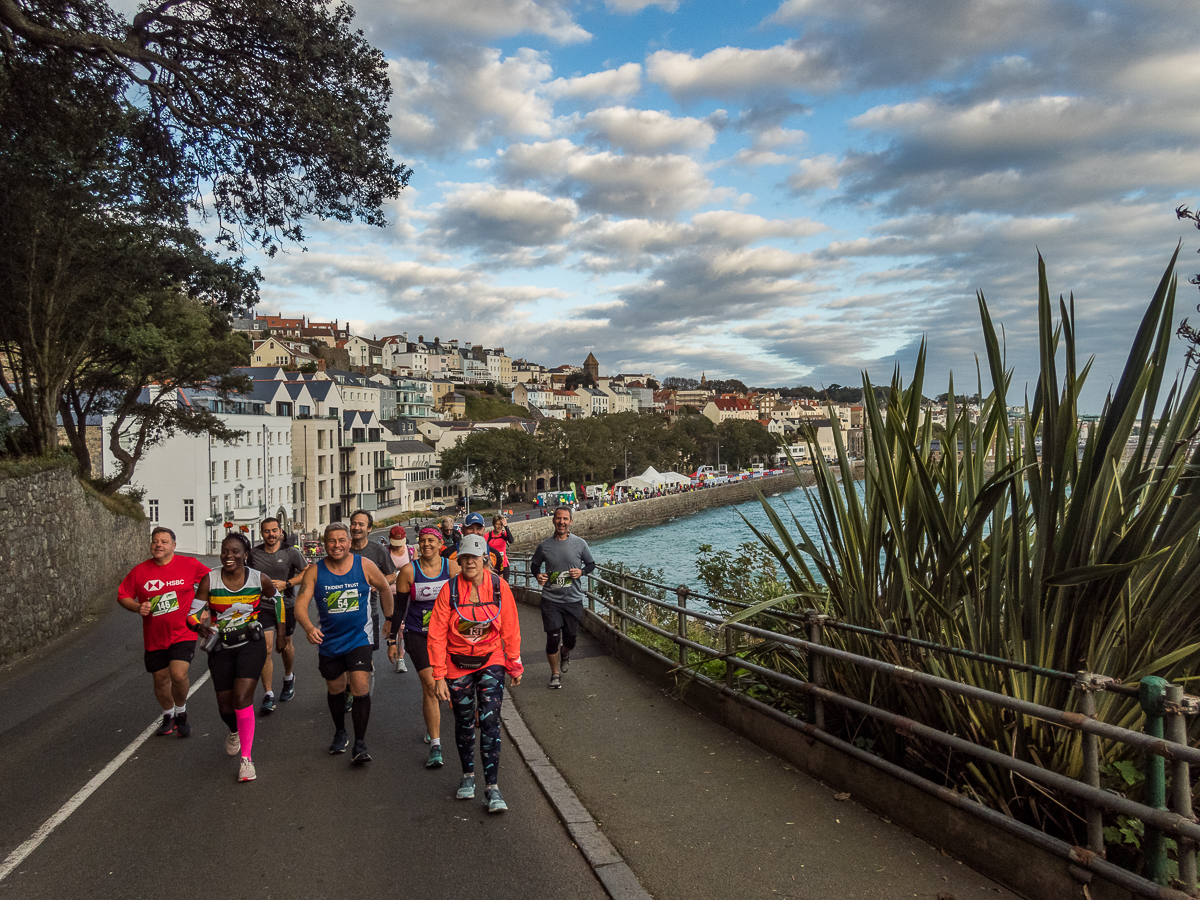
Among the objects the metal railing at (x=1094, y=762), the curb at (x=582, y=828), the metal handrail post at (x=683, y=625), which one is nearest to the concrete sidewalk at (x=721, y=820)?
the curb at (x=582, y=828)

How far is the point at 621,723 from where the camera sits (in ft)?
24.3

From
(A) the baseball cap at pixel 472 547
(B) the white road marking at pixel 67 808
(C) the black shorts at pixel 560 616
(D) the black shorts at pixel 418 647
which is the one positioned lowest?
(B) the white road marking at pixel 67 808

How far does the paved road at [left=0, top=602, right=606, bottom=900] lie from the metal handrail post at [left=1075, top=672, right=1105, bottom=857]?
86.6 inches

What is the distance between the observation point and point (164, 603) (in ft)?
Answer: 24.3

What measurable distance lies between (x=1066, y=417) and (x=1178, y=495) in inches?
22.5

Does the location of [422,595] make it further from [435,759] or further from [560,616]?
[560,616]

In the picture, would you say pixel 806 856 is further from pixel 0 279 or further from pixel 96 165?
pixel 0 279

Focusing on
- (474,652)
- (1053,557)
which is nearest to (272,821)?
(474,652)

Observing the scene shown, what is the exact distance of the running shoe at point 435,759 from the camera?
6.44 meters

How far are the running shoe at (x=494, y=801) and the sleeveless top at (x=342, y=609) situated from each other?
1626 mm

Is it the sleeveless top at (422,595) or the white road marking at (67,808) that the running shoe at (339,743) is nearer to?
the sleeveless top at (422,595)

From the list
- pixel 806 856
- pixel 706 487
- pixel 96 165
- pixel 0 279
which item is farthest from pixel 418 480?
pixel 806 856

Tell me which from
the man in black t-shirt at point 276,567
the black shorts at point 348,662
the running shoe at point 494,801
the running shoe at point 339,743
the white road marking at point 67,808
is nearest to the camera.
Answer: the white road marking at point 67,808

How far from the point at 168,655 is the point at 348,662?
2.00 meters
